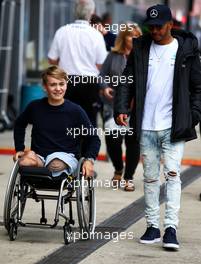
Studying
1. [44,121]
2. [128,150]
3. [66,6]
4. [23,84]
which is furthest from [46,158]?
[66,6]

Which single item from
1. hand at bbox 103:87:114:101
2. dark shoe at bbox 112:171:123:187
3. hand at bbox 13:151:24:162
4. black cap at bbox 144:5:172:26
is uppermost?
black cap at bbox 144:5:172:26

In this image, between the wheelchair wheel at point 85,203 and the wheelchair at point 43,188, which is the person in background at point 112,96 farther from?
the wheelchair at point 43,188

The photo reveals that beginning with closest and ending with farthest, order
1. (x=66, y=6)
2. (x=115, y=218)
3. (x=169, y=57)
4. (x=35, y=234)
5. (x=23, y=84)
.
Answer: (x=169, y=57) < (x=35, y=234) < (x=115, y=218) < (x=23, y=84) < (x=66, y=6)

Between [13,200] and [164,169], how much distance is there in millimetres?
1165

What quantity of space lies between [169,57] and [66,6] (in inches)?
494

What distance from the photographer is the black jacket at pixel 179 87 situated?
718 cm

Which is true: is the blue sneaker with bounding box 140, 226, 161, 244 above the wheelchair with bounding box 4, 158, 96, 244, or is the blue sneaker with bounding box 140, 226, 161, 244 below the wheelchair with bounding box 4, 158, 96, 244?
below

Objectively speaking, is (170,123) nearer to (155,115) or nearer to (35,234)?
(155,115)

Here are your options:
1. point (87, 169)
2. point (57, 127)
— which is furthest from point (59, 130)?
point (87, 169)

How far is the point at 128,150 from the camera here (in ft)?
33.4

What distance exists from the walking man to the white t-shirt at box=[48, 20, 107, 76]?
3195 mm

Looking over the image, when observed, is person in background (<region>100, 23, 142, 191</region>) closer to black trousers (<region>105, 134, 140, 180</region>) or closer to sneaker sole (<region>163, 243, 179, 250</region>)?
black trousers (<region>105, 134, 140, 180</region>)

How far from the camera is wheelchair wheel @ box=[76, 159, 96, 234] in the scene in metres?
7.20

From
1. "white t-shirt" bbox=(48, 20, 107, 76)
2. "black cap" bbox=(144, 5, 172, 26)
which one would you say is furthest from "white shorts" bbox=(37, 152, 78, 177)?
"white t-shirt" bbox=(48, 20, 107, 76)
